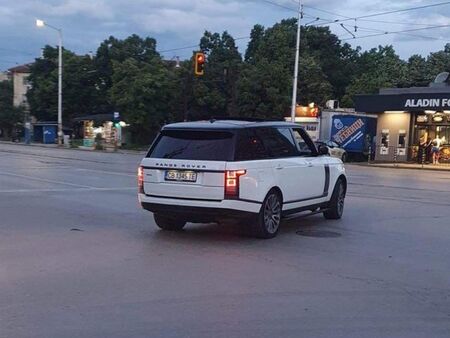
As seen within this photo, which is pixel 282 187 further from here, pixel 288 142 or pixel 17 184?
pixel 17 184

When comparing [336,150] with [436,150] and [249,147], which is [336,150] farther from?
[249,147]

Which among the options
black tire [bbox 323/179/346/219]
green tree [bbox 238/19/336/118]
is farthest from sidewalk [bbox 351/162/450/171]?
black tire [bbox 323/179/346/219]

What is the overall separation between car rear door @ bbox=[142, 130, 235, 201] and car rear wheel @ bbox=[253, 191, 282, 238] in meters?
0.75

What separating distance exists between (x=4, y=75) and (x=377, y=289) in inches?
5572

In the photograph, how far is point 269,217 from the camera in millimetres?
9820

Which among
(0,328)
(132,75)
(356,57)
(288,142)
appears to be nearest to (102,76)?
(132,75)

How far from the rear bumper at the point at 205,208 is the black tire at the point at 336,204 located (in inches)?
112

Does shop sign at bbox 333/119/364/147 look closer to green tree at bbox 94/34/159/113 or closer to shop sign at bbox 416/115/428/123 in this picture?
shop sign at bbox 416/115/428/123

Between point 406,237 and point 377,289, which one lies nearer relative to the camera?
point 377,289

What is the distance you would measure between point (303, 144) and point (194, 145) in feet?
7.64

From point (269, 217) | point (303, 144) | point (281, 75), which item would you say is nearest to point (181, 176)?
point (269, 217)

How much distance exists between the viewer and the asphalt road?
18.1ft

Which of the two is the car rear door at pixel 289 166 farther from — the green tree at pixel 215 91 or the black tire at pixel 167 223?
the green tree at pixel 215 91

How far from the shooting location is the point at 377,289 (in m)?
6.79
